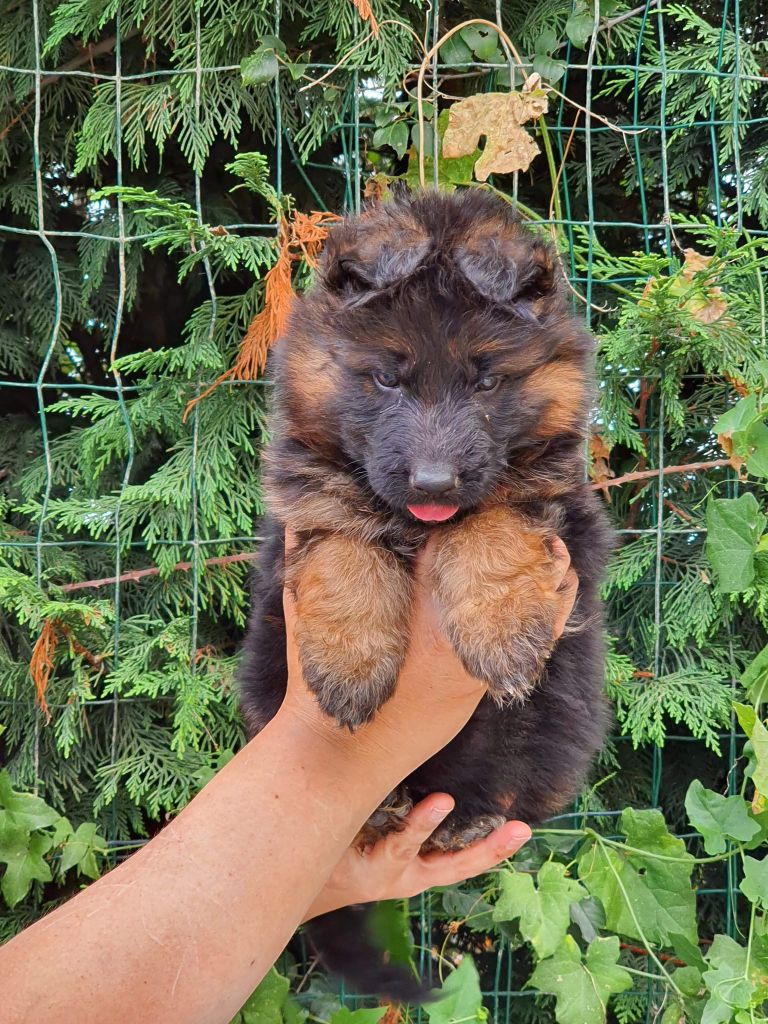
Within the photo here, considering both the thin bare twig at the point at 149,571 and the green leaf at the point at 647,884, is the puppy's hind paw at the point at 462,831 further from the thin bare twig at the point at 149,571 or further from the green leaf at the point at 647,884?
the thin bare twig at the point at 149,571

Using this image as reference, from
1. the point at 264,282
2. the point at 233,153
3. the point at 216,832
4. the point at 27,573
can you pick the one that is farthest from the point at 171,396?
the point at 216,832

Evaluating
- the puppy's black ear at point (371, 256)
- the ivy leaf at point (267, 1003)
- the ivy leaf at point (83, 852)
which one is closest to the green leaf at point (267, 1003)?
the ivy leaf at point (267, 1003)

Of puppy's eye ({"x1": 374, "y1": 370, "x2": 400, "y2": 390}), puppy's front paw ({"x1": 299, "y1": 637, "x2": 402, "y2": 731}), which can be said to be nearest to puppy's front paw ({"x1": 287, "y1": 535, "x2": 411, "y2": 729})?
puppy's front paw ({"x1": 299, "y1": 637, "x2": 402, "y2": 731})

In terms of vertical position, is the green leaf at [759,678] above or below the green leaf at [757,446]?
below

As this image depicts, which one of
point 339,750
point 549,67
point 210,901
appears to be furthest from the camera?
point 549,67

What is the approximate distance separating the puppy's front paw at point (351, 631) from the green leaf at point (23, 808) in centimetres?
134

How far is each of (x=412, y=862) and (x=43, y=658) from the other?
4.38 feet

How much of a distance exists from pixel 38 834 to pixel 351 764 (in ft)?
4.41

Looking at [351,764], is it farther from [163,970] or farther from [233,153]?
[233,153]

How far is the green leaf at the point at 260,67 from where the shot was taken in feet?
9.34

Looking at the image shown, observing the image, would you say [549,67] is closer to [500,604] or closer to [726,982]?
[500,604]

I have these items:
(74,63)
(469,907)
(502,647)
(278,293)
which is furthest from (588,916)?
(74,63)

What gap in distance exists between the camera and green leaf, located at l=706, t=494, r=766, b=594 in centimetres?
259

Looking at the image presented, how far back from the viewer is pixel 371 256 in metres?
2.01
